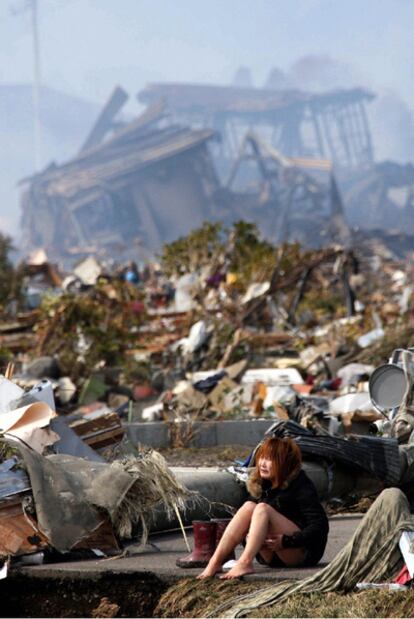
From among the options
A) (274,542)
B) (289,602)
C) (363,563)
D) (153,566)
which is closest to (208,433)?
(153,566)

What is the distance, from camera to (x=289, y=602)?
5004 millimetres

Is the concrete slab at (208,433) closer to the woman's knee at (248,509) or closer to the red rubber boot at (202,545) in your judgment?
the red rubber boot at (202,545)

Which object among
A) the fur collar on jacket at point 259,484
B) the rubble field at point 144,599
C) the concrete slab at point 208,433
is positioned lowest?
the concrete slab at point 208,433

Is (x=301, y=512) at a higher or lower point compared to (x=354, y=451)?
higher

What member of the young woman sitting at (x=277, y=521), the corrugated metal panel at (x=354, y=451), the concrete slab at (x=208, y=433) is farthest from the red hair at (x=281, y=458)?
the concrete slab at (x=208, y=433)

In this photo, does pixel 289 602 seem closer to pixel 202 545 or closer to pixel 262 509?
pixel 262 509

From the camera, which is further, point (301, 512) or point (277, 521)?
point (301, 512)

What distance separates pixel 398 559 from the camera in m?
5.21

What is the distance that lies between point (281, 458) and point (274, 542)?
1.24 ft

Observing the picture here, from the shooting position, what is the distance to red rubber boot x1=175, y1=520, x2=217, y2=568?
19.5 feet

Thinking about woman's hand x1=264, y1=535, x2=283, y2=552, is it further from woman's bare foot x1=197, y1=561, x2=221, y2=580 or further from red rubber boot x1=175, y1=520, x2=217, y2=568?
red rubber boot x1=175, y1=520, x2=217, y2=568

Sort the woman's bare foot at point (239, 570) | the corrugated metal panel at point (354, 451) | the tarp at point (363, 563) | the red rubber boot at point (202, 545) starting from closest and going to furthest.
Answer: the tarp at point (363, 563)
the woman's bare foot at point (239, 570)
the red rubber boot at point (202, 545)
the corrugated metal panel at point (354, 451)

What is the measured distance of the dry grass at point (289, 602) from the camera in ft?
15.6

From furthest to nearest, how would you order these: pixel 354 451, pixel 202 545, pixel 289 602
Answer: pixel 354 451
pixel 202 545
pixel 289 602
